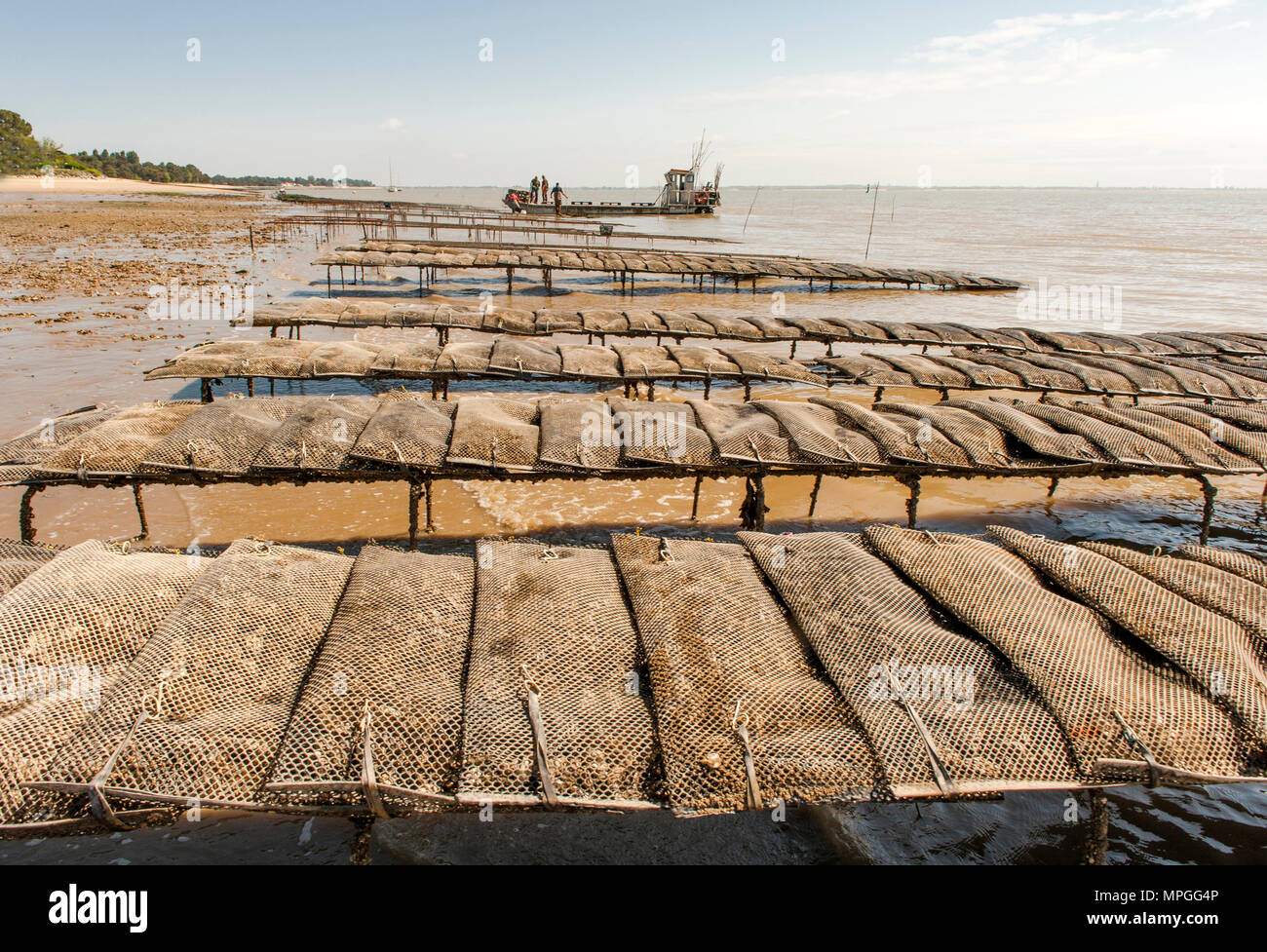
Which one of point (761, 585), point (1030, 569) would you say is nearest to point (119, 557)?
point (761, 585)

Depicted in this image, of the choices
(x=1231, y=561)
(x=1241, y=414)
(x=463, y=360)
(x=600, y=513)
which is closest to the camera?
(x=1231, y=561)

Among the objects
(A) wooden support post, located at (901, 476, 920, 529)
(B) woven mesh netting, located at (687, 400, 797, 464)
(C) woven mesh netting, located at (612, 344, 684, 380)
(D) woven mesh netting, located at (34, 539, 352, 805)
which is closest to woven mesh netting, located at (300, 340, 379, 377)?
(C) woven mesh netting, located at (612, 344, 684, 380)

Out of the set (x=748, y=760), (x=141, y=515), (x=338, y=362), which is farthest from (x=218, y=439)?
(x=748, y=760)

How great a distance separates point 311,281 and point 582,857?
98.0 ft

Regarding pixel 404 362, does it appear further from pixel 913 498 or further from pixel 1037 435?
pixel 1037 435

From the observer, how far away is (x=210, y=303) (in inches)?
880

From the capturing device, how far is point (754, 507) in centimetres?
876

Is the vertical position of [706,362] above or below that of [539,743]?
above

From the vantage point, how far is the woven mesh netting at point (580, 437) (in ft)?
26.6

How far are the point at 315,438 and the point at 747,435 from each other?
18.1 feet

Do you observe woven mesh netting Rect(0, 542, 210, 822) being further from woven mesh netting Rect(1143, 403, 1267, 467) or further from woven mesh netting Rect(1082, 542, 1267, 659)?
woven mesh netting Rect(1143, 403, 1267, 467)

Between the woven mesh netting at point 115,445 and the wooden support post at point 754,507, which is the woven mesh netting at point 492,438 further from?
the woven mesh netting at point 115,445

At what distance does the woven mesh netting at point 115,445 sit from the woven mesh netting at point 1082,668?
331 inches

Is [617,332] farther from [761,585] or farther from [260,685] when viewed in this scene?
[260,685]
